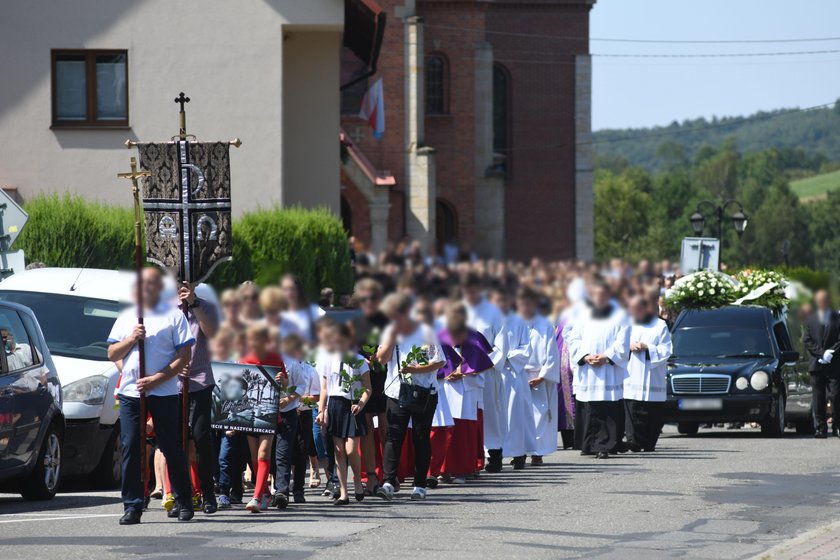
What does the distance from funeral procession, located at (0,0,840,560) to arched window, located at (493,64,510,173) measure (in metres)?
0.02

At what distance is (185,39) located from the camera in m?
23.2

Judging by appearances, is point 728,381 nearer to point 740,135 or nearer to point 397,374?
point 397,374

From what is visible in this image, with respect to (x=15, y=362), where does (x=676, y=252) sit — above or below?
above

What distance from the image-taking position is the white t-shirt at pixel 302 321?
5.20 m

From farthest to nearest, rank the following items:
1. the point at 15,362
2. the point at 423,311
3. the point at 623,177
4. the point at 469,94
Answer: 1. the point at 15,362
2. the point at 469,94
3. the point at 623,177
4. the point at 423,311

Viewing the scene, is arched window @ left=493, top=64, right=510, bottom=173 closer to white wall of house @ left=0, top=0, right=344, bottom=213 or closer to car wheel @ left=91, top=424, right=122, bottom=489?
car wheel @ left=91, top=424, right=122, bottom=489

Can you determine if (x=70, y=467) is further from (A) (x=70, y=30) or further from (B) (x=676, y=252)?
(A) (x=70, y=30)

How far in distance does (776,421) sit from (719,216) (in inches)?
674

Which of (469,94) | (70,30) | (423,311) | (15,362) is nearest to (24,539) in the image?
(15,362)

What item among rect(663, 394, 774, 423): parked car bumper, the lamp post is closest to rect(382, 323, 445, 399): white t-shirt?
the lamp post

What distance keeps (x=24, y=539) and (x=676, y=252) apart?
21.6 ft

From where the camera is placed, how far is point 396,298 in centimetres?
481

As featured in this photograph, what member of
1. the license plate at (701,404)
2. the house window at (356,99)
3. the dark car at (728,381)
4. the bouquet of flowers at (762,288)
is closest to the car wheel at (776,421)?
the dark car at (728,381)

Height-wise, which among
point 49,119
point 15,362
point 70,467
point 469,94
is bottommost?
point 70,467
